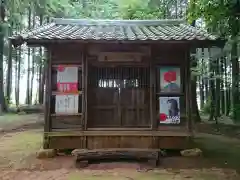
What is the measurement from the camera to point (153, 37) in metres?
7.18

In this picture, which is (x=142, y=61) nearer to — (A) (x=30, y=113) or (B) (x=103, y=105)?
(B) (x=103, y=105)

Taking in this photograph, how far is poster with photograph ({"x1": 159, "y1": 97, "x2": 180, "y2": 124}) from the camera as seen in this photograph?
7703mm

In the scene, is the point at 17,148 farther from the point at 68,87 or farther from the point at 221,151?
the point at 221,151

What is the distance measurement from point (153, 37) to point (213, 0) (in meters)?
1.92

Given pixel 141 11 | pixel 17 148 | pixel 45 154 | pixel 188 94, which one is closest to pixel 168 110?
pixel 188 94

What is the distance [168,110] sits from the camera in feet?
25.3

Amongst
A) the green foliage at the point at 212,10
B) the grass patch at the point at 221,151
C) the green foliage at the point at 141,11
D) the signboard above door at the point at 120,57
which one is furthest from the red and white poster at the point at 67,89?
the green foliage at the point at 141,11

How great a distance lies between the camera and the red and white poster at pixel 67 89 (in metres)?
7.68

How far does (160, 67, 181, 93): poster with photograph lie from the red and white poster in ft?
7.60

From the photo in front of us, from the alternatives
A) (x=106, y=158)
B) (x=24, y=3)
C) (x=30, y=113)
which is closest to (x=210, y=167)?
(x=106, y=158)

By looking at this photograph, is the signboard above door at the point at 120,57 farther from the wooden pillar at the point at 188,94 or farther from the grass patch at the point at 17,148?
the grass patch at the point at 17,148

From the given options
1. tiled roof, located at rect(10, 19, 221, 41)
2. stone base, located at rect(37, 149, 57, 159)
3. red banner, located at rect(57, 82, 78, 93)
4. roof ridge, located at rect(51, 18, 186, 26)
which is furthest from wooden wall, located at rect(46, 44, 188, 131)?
roof ridge, located at rect(51, 18, 186, 26)

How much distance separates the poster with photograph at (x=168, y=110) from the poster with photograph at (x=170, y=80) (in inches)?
9.6

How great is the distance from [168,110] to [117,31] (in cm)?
272
